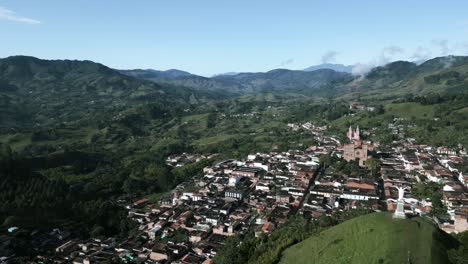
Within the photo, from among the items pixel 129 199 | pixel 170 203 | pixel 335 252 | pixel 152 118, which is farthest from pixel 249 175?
pixel 152 118

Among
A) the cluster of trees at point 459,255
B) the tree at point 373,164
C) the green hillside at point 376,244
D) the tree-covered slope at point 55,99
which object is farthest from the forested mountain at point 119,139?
the cluster of trees at point 459,255

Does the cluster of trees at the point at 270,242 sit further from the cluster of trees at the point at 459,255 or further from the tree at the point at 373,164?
the tree at the point at 373,164

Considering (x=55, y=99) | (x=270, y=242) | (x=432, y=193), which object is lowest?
(x=270, y=242)

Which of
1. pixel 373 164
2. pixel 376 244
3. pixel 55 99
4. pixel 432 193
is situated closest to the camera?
pixel 376 244

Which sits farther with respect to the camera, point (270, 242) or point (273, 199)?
point (273, 199)

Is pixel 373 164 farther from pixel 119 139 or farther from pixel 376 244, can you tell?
pixel 119 139

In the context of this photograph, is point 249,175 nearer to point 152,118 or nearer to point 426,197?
point 426,197

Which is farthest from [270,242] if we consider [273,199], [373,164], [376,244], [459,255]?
[373,164]

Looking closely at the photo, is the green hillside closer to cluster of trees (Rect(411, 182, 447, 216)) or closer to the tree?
cluster of trees (Rect(411, 182, 447, 216))

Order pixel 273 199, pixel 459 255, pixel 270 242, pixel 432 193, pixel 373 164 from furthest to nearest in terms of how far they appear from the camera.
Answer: pixel 373 164 < pixel 273 199 < pixel 432 193 < pixel 270 242 < pixel 459 255
